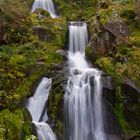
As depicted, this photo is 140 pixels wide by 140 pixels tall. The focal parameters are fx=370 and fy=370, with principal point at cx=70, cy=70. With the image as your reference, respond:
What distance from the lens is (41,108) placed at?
1327 cm

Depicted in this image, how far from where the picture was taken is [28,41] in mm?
17125

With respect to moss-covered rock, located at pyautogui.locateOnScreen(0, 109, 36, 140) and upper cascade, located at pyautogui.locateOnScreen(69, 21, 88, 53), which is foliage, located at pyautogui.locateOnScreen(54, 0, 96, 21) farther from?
Result: moss-covered rock, located at pyautogui.locateOnScreen(0, 109, 36, 140)

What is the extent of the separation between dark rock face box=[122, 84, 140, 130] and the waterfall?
2.87 m

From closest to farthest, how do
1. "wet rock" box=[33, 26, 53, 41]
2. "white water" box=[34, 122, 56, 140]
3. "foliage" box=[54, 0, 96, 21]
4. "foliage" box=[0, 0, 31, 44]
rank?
1. "white water" box=[34, 122, 56, 140]
2. "foliage" box=[0, 0, 31, 44]
3. "wet rock" box=[33, 26, 53, 41]
4. "foliage" box=[54, 0, 96, 21]

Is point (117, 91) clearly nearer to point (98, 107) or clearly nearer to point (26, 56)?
point (98, 107)

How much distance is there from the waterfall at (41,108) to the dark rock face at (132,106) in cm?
287

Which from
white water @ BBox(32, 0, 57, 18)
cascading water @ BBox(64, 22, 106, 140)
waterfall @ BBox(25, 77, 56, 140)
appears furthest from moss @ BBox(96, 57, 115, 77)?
white water @ BBox(32, 0, 57, 18)

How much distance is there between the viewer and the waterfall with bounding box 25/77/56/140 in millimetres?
11852

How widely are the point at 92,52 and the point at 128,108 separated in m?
4.28

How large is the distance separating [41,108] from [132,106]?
10.7ft

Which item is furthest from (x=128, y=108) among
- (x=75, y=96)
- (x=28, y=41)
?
(x=28, y=41)

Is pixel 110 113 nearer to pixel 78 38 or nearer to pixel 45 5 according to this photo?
pixel 78 38

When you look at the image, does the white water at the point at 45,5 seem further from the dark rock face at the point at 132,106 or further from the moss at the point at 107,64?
the dark rock face at the point at 132,106

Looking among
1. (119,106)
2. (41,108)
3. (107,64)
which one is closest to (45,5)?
(107,64)
